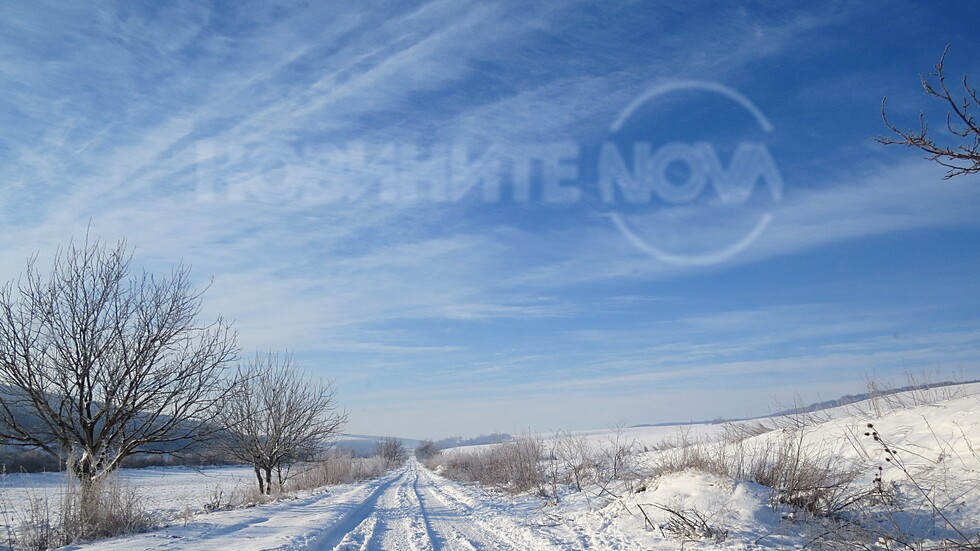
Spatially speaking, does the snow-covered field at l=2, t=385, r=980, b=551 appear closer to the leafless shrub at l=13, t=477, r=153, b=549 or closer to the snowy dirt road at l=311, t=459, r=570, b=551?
the snowy dirt road at l=311, t=459, r=570, b=551

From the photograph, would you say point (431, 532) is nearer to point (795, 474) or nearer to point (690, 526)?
point (690, 526)

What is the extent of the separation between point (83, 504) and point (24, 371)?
3.82 meters

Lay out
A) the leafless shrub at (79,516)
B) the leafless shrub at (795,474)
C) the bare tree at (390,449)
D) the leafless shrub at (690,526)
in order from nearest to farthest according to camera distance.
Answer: the leafless shrub at (690,526) → the leafless shrub at (795,474) → the leafless shrub at (79,516) → the bare tree at (390,449)

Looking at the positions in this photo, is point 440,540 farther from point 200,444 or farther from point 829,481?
point 200,444

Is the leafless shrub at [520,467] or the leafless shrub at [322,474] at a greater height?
the leafless shrub at [520,467]

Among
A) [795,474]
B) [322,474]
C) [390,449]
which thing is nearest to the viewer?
[795,474]

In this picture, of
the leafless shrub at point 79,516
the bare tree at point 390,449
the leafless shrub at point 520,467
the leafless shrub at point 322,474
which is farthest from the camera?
the bare tree at point 390,449

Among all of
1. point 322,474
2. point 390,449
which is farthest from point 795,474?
point 390,449

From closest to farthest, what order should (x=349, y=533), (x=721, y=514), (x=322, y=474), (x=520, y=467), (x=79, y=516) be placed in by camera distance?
(x=721, y=514) → (x=79, y=516) → (x=349, y=533) → (x=520, y=467) → (x=322, y=474)

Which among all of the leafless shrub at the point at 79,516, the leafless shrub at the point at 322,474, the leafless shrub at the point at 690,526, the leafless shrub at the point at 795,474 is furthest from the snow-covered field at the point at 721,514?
the leafless shrub at the point at 322,474

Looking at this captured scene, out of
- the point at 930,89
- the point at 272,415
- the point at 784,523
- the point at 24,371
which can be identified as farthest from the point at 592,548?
the point at 272,415

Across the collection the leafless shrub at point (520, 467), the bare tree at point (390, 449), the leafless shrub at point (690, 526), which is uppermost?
the leafless shrub at point (690, 526)

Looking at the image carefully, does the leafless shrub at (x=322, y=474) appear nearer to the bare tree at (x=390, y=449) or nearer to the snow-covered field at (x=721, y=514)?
the snow-covered field at (x=721, y=514)

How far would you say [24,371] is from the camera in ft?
37.8
